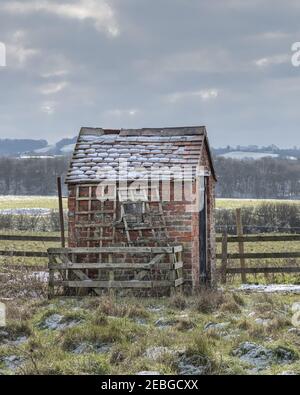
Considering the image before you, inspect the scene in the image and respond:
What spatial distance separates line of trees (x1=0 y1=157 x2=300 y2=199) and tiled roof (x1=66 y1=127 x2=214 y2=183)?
9956 centimetres

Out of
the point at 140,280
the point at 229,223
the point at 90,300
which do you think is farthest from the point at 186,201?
the point at 229,223

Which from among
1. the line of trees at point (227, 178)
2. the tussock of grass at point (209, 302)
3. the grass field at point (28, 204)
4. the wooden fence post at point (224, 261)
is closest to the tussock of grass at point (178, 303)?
the tussock of grass at point (209, 302)

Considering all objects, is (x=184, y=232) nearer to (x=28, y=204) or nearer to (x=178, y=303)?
(x=178, y=303)

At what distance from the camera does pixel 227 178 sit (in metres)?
125

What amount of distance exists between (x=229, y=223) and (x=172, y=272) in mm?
18314

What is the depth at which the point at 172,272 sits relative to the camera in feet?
44.0

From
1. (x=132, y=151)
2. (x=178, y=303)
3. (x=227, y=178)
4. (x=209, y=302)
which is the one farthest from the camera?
(x=227, y=178)

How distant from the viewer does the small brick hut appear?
14695mm

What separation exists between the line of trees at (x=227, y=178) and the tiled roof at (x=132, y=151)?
99560 mm

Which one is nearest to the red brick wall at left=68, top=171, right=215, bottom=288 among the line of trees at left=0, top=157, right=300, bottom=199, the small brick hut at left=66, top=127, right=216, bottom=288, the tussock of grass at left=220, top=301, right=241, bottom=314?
the small brick hut at left=66, top=127, right=216, bottom=288

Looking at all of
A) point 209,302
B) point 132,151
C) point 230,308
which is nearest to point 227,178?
point 132,151

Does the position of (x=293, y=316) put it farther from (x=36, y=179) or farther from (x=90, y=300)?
(x=36, y=179)

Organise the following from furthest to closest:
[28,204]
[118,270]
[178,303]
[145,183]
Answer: [28,204] < [145,183] < [118,270] < [178,303]

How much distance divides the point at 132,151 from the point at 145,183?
130 centimetres
